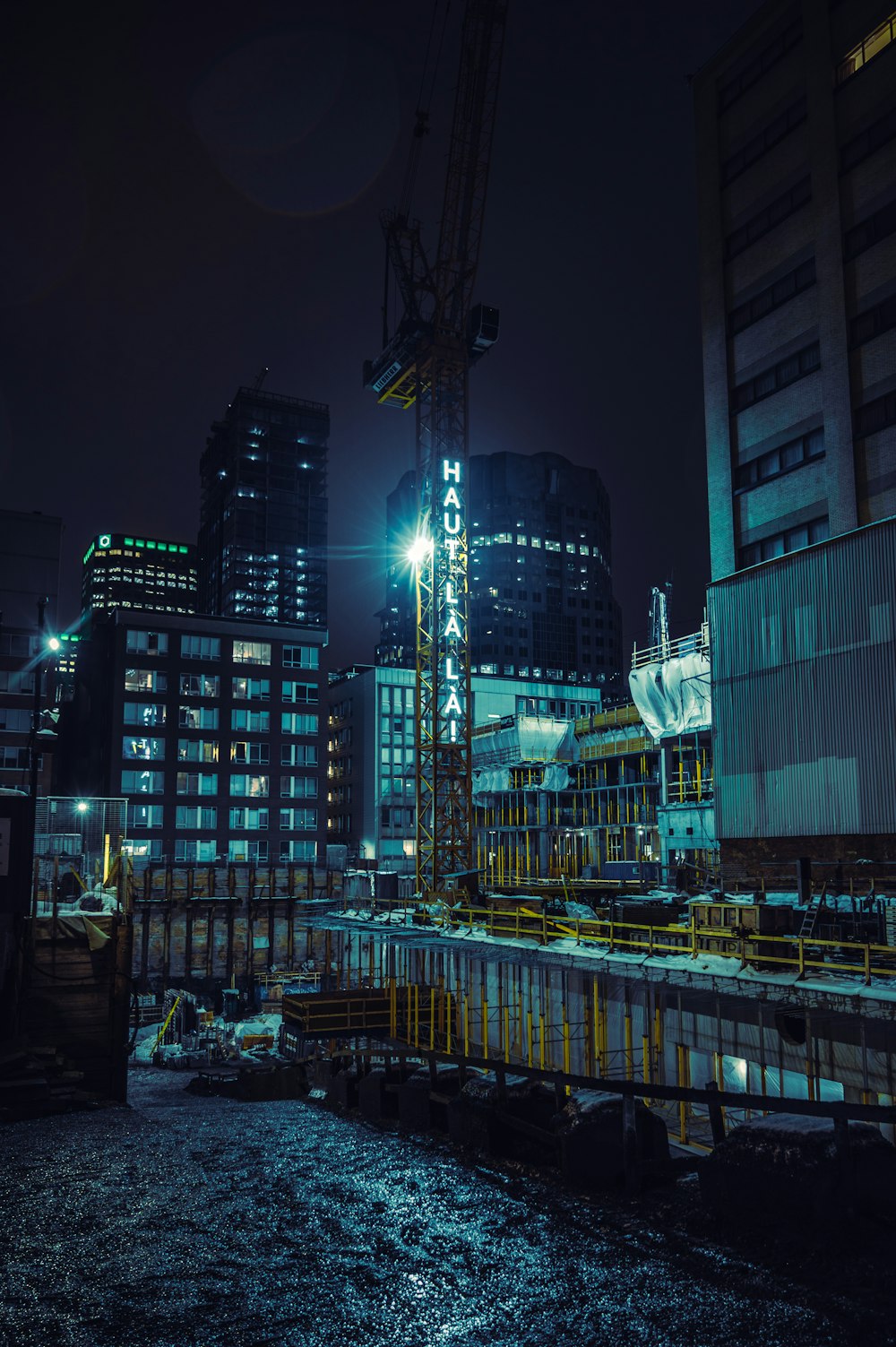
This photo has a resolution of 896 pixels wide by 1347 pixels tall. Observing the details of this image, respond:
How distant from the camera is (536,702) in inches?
4176

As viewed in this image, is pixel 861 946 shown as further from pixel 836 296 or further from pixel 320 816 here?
pixel 320 816

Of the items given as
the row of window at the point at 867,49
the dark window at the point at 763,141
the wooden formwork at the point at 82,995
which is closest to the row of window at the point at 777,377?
the dark window at the point at 763,141

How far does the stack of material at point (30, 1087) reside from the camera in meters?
17.5

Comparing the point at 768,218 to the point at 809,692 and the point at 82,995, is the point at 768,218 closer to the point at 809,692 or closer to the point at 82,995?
the point at 809,692

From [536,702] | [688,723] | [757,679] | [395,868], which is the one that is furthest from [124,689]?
[757,679]

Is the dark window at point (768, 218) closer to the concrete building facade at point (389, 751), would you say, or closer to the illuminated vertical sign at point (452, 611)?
the illuminated vertical sign at point (452, 611)

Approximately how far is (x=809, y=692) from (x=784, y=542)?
806cm

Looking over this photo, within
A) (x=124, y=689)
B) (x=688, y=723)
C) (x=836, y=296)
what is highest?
(x=836, y=296)

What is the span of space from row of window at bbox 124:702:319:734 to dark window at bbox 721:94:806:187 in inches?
2382

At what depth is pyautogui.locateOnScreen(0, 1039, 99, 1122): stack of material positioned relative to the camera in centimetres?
1755

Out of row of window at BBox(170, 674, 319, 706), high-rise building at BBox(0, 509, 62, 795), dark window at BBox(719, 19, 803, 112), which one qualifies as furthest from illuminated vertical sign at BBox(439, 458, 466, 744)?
high-rise building at BBox(0, 509, 62, 795)

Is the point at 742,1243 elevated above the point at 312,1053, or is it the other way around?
the point at 742,1243

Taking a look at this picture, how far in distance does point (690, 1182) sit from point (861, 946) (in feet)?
34.3

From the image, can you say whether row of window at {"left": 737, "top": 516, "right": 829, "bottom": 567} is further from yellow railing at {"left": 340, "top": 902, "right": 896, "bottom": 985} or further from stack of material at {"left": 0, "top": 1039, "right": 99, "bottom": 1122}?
stack of material at {"left": 0, "top": 1039, "right": 99, "bottom": 1122}
